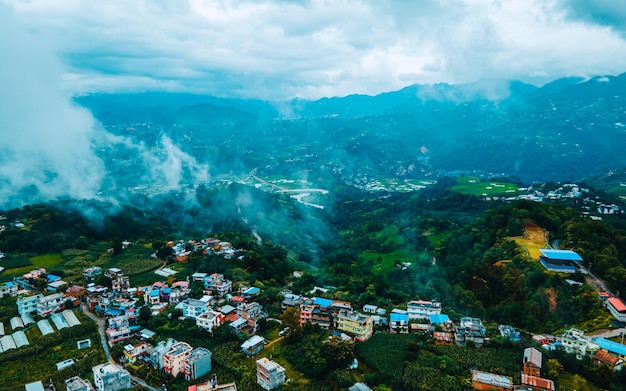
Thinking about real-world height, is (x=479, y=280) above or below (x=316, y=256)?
above

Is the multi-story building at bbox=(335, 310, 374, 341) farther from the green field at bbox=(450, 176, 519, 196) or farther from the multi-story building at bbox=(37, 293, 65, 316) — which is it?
the green field at bbox=(450, 176, 519, 196)

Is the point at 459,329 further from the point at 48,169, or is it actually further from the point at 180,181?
the point at 180,181

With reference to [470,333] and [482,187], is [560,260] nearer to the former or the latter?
[470,333]

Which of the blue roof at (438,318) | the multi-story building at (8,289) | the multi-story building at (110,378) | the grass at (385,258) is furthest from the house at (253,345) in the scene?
the grass at (385,258)

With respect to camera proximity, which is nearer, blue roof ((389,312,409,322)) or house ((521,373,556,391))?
house ((521,373,556,391))

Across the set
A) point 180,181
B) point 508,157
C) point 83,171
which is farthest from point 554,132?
point 83,171

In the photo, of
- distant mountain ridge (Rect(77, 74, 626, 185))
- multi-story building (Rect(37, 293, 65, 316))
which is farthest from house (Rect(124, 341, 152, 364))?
distant mountain ridge (Rect(77, 74, 626, 185))

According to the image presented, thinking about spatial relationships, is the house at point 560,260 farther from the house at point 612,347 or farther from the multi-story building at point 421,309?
the multi-story building at point 421,309
